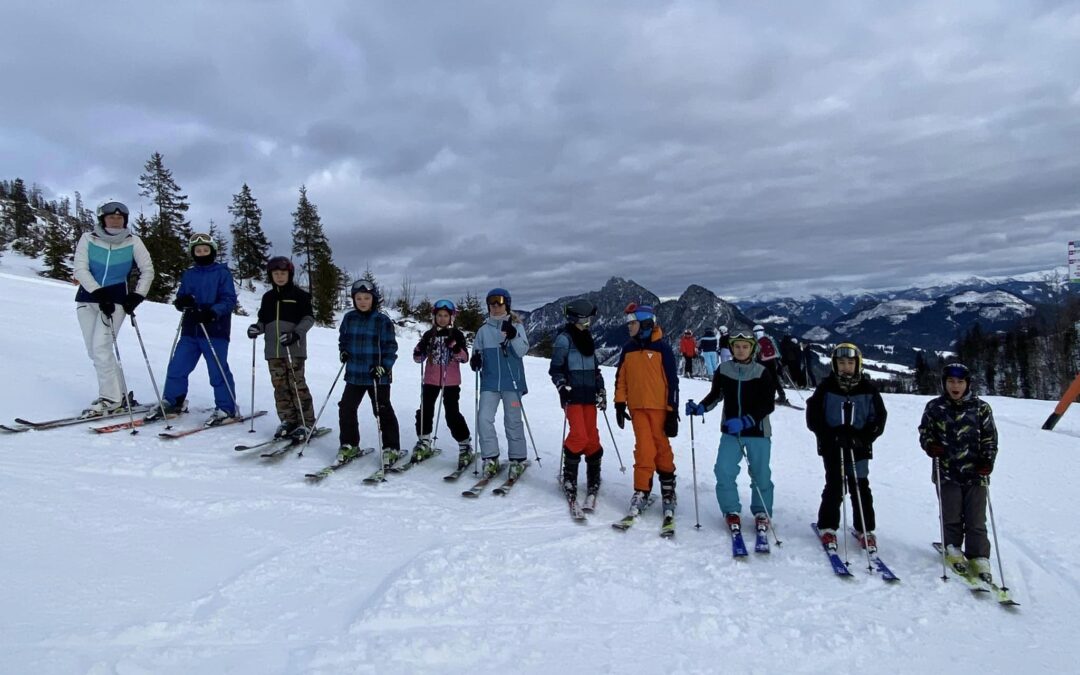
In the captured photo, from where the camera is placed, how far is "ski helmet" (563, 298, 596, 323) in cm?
630

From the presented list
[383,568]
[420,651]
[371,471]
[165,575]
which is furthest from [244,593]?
[371,471]

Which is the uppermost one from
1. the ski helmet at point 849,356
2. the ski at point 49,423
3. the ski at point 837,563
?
the ski helmet at point 849,356

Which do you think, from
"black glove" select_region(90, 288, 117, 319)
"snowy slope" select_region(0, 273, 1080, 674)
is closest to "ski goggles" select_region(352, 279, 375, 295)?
"snowy slope" select_region(0, 273, 1080, 674)

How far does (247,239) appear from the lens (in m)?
50.6

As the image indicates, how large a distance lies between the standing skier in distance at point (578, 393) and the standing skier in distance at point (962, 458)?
3.23 meters

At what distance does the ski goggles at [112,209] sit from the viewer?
286 inches

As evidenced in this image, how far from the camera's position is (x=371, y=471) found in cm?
682

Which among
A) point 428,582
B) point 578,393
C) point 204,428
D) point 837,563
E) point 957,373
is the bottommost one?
point 837,563

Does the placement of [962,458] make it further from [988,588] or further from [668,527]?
[668,527]

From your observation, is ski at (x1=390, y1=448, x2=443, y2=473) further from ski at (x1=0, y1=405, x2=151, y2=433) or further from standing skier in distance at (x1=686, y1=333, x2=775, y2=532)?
ski at (x1=0, y1=405, x2=151, y2=433)

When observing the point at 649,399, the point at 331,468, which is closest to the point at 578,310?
the point at 649,399

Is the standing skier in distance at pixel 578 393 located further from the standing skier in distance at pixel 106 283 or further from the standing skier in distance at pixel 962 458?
the standing skier in distance at pixel 106 283

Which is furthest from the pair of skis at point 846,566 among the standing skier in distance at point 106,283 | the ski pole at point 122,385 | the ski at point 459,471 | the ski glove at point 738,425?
A: the standing skier in distance at point 106,283

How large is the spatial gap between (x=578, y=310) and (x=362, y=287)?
8.99 ft
